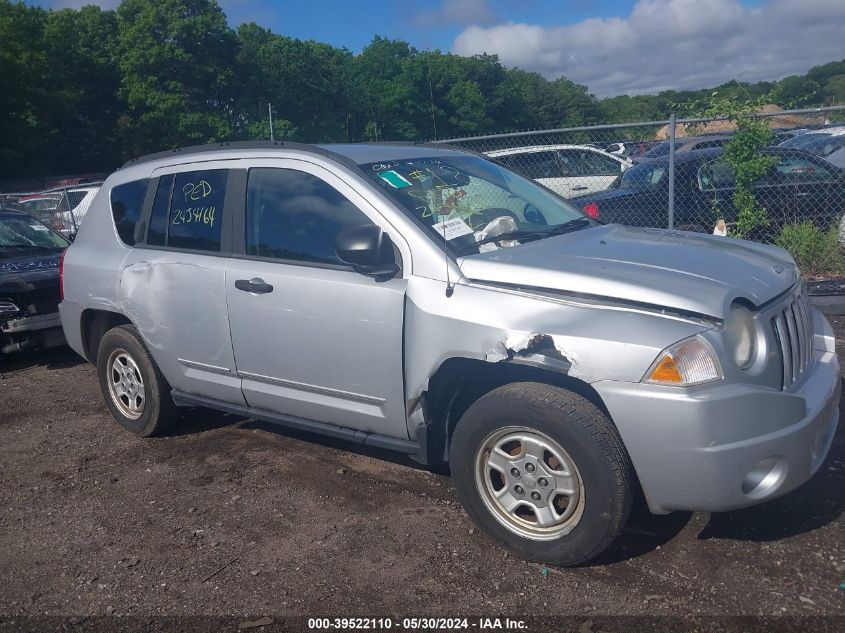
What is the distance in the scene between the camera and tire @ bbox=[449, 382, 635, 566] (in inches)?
123

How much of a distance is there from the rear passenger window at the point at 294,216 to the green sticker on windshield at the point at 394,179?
23 centimetres

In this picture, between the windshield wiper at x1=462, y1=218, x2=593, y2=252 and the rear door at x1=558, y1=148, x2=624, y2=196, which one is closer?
the windshield wiper at x1=462, y1=218, x2=593, y2=252

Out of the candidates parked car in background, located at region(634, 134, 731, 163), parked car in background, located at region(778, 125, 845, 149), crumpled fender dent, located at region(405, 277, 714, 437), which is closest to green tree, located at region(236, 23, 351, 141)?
parked car in background, located at region(634, 134, 731, 163)

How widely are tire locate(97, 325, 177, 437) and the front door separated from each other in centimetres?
97

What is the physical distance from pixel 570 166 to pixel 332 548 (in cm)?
866

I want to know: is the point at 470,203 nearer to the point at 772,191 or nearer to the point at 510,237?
the point at 510,237

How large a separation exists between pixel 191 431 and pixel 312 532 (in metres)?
1.97

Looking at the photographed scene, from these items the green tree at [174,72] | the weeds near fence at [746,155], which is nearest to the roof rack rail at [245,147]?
the weeds near fence at [746,155]

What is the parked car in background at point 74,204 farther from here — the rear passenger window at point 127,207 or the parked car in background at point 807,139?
the parked car in background at point 807,139

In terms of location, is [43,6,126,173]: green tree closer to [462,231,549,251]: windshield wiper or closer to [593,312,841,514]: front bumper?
[462,231,549,251]: windshield wiper

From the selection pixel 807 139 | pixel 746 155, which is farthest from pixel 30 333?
pixel 807 139

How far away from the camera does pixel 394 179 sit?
404 centimetres

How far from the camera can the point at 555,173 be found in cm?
1119

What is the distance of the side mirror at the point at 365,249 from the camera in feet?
11.7
